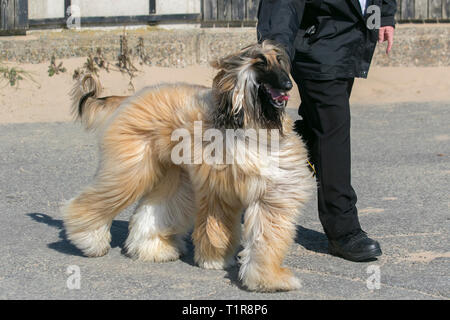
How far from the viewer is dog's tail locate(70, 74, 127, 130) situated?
4.42 meters

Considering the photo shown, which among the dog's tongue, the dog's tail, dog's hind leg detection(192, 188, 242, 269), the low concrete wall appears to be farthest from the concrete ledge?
the dog's tongue

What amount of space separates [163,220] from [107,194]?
1.37 feet

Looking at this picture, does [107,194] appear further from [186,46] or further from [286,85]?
[186,46]

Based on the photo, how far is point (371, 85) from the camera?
10.9m

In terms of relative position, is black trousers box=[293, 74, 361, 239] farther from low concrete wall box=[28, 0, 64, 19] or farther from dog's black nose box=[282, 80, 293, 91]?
low concrete wall box=[28, 0, 64, 19]

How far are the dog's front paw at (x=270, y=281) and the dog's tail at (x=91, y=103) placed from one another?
1407 millimetres

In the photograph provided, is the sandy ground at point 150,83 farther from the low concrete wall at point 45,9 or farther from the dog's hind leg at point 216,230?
the dog's hind leg at point 216,230

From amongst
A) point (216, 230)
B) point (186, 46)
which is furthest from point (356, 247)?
point (186, 46)

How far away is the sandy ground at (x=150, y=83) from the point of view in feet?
33.2

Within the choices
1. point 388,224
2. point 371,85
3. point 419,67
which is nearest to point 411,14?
point 419,67

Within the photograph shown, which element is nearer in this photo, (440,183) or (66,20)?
(440,183)

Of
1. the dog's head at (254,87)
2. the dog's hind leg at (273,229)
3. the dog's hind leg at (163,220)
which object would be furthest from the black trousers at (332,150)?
the dog's hind leg at (163,220)

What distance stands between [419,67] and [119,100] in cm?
799
